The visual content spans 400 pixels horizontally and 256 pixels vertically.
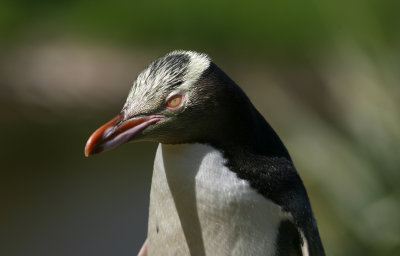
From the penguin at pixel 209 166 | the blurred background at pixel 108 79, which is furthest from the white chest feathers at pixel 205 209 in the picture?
the blurred background at pixel 108 79

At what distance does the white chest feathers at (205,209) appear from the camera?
119 centimetres

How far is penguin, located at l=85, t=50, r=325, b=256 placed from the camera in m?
1.12

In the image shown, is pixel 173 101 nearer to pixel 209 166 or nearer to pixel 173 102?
pixel 173 102

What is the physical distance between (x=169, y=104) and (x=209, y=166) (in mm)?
128

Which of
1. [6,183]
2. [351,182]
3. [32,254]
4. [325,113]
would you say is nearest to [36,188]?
[6,183]

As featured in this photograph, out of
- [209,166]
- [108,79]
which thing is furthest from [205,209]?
[108,79]

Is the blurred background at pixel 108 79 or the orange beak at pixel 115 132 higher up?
→ the orange beak at pixel 115 132

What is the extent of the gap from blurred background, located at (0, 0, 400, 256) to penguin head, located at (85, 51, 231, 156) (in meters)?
1.74

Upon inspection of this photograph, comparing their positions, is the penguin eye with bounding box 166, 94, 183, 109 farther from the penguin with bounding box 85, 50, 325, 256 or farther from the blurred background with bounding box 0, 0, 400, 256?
the blurred background with bounding box 0, 0, 400, 256

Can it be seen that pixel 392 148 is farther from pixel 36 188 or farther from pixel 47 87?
pixel 36 188

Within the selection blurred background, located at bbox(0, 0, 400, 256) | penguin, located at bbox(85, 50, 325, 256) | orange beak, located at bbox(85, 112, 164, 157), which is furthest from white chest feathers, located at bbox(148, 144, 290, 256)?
blurred background, located at bbox(0, 0, 400, 256)

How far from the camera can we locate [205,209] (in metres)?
1.20

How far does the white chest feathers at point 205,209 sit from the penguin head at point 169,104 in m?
0.05

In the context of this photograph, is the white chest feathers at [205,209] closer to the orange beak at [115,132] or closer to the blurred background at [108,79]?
the orange beak at [115,132]
